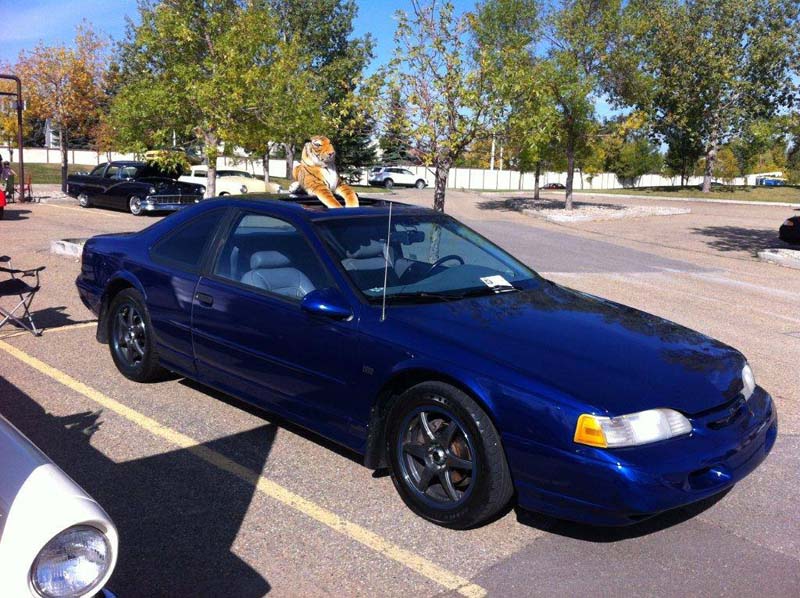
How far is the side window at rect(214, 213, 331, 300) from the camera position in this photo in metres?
4.34

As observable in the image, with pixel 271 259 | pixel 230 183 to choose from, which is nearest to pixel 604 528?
pixel 271 259

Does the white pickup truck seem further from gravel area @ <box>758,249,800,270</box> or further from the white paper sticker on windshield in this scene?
the white paper sticker on windshield

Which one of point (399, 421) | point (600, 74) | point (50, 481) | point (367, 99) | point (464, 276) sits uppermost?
point (600, 74)

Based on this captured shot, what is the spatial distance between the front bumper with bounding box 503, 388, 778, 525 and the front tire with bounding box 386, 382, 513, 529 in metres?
0.11

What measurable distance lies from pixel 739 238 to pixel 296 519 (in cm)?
2005

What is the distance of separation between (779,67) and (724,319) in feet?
115

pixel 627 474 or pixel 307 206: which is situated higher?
pixel 307 206

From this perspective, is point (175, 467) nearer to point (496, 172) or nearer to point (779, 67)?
point (779, 67)

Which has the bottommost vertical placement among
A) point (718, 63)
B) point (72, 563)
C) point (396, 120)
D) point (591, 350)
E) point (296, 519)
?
point (296, 519)

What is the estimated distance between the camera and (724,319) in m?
9.22

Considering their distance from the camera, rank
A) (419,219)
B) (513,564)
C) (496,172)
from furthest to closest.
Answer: (496,172), (419,219), (513,564)

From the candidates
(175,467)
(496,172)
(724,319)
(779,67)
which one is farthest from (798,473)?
(496,172)

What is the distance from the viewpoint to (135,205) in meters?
20.8

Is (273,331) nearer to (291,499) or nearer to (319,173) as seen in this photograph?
(291,499)
